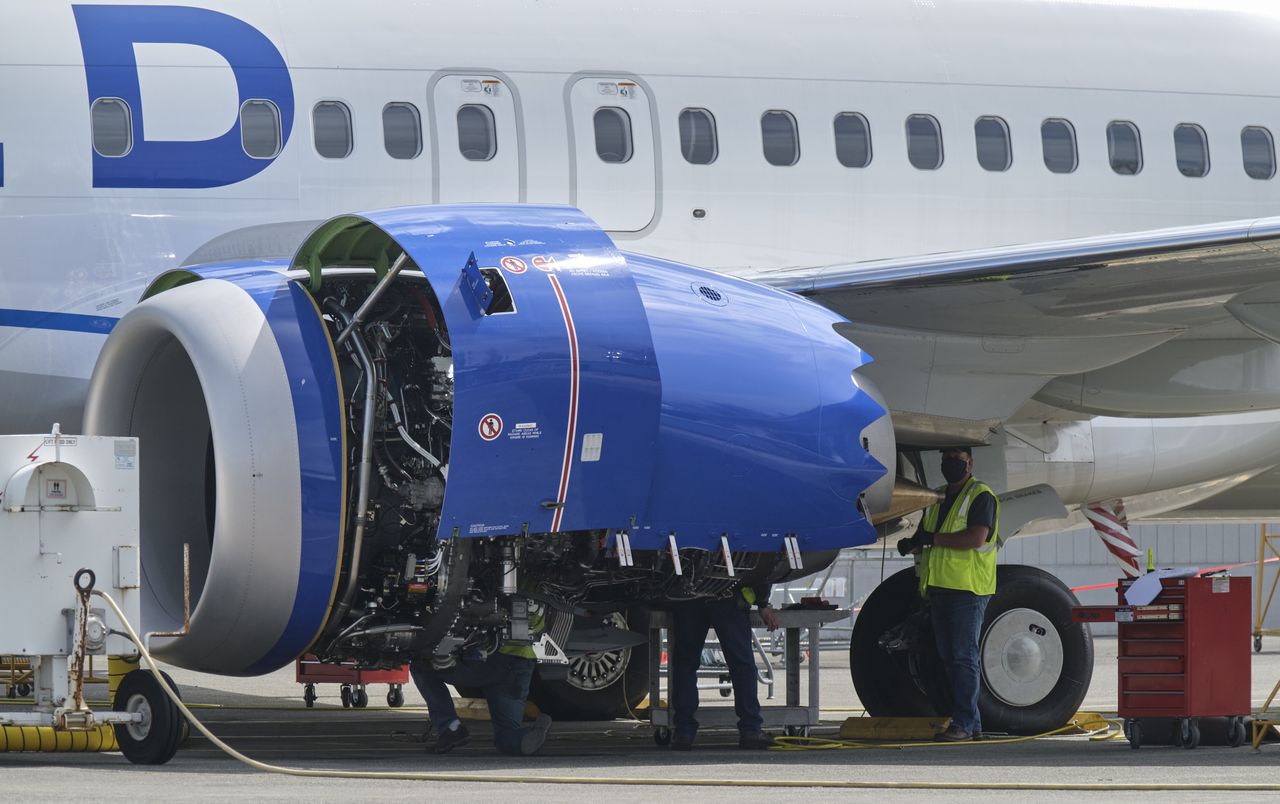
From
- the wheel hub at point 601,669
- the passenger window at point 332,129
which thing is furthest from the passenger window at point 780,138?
the wheel hub at point 601,669

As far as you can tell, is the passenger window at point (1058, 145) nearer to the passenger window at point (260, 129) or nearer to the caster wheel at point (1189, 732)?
the caster wheel at point (1189, 732)

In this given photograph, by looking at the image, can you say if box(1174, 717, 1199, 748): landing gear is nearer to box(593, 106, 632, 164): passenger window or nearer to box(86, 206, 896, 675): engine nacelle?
box(86, 206, 896, 675): engine nacelle

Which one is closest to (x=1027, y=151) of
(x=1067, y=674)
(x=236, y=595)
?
(x=1067, y=674)

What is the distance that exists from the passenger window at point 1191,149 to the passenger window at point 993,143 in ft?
4.63

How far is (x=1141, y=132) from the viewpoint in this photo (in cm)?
1319

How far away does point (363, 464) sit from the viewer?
887 cm

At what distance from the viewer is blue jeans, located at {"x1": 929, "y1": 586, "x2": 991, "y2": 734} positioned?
36.3 ft

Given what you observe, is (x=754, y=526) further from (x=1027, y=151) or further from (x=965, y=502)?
(x=1027, y=151)

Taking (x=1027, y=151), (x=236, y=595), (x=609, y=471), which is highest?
(x=1027, y=151)

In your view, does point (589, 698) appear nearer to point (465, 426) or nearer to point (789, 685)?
point (789, 685)

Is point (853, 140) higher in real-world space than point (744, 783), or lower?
higher

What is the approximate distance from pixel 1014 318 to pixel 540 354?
3.43 m

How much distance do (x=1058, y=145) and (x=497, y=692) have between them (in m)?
5.82

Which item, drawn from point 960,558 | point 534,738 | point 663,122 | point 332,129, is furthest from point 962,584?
point 332,129
